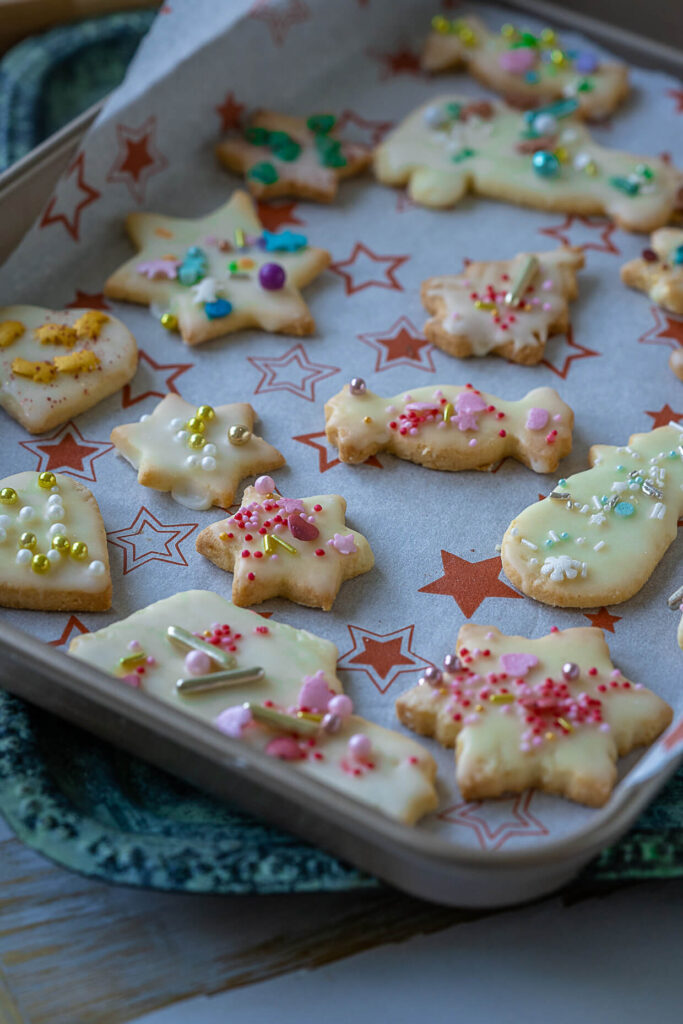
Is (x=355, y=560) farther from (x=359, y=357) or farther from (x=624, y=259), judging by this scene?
(x=624, y=259)

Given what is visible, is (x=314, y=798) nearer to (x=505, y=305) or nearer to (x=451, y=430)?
(x=451, y=430)

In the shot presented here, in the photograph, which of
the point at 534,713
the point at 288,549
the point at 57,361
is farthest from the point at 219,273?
the point at 534,713

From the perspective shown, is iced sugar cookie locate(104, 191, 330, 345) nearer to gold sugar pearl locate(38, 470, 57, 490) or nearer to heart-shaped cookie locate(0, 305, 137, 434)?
heart-shaped cookie locate(0, 305, 137, 434)

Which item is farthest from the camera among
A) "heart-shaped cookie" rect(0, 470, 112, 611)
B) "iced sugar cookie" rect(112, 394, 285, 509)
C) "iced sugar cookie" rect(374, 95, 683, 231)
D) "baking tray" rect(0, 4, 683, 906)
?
"iced sugar cookie" rect(374, 95, 683, 231)

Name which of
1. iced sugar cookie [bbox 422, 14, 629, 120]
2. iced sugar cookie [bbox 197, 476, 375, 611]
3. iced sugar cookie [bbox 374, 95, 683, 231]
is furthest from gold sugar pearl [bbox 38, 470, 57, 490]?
iced sugar cookie [bbox 422, 14, 629, 120]

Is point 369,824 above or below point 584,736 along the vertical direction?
above

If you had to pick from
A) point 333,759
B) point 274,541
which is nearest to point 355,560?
point 274,541
